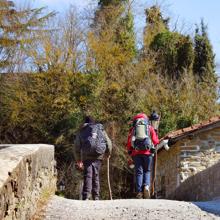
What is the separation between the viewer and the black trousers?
33.4 ft

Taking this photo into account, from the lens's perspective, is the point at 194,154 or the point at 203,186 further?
the point at 194,154

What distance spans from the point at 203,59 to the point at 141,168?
20.7 metres

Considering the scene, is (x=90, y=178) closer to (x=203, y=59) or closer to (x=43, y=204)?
(x=43, y=204)

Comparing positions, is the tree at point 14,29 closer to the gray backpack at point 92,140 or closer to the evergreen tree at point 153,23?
the evergreen tree at point 153,23

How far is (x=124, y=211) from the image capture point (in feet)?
25.3

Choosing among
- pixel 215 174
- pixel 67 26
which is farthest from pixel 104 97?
pixel 215 174

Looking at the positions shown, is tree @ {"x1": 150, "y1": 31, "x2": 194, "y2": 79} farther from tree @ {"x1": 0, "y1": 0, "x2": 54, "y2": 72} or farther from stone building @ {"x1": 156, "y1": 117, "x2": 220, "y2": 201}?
stone building @ {"x1": 156, "y1": 117, "x2": 220, "y2": 201}

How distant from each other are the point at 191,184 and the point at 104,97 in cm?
1219

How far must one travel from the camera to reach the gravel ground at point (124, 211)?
7294 mm

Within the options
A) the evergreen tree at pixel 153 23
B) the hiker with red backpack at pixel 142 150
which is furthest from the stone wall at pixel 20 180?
the evergreen tree at pixel 153 23

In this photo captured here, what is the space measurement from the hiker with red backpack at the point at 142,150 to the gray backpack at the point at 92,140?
0.61 metres

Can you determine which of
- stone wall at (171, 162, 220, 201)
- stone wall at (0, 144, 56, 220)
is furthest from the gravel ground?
stone wall at (171, 162, 220, 201)

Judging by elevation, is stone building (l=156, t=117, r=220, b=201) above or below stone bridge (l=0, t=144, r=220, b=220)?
above

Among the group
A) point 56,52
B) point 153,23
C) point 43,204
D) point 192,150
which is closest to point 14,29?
point 56,52
